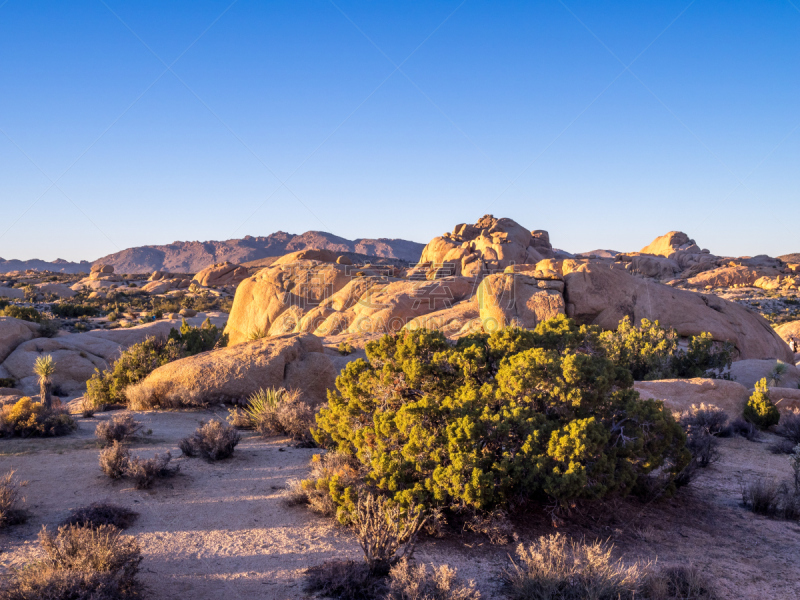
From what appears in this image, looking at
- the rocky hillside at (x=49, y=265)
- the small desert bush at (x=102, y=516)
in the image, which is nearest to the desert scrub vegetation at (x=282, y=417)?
the small desert bush at (x=102, y=516)

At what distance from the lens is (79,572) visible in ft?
12.4

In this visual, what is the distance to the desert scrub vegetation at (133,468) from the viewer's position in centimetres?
641

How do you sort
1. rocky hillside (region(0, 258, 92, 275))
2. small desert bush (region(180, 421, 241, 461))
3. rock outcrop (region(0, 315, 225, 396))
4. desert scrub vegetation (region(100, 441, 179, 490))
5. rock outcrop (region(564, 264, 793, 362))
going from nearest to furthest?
desert scrub vegetation (region(100, 441, 179, 490)) < small desert bush (region(180, 421, 241, 461)) < rock outcrop (region(0, 315, 225, 396)) < rock outcrop (region(564, 264, 793, 362)) < rocky hillside (region(0, 258, 92, 275))

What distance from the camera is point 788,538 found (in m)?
5.57

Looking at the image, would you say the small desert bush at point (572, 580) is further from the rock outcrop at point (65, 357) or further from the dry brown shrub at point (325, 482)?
the rock outcrop at point (65, 357)

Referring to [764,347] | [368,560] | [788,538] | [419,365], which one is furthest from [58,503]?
[764,347]

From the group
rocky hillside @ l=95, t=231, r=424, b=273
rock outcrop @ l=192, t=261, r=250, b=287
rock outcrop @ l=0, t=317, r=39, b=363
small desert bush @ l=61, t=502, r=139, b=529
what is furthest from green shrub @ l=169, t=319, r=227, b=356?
rocky hillside @ l=95, t=231, r=424, b=273

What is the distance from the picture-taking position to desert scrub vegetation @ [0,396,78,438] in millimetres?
8539

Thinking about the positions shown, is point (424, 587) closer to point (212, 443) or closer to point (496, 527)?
point (496, 527)

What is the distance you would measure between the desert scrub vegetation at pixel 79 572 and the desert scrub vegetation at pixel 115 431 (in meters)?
4.20

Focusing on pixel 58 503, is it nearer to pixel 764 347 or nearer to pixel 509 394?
pixel 509 394

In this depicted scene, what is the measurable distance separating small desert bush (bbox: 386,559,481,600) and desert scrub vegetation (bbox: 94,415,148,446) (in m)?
6.28

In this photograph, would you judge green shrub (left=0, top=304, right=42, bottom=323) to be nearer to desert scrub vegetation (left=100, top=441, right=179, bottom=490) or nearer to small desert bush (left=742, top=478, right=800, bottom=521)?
desert scrub vegetation (left=100, top=441, right=179, bottom=490)

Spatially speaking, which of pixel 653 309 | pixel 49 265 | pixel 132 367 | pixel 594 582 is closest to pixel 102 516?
pixel 594 582
